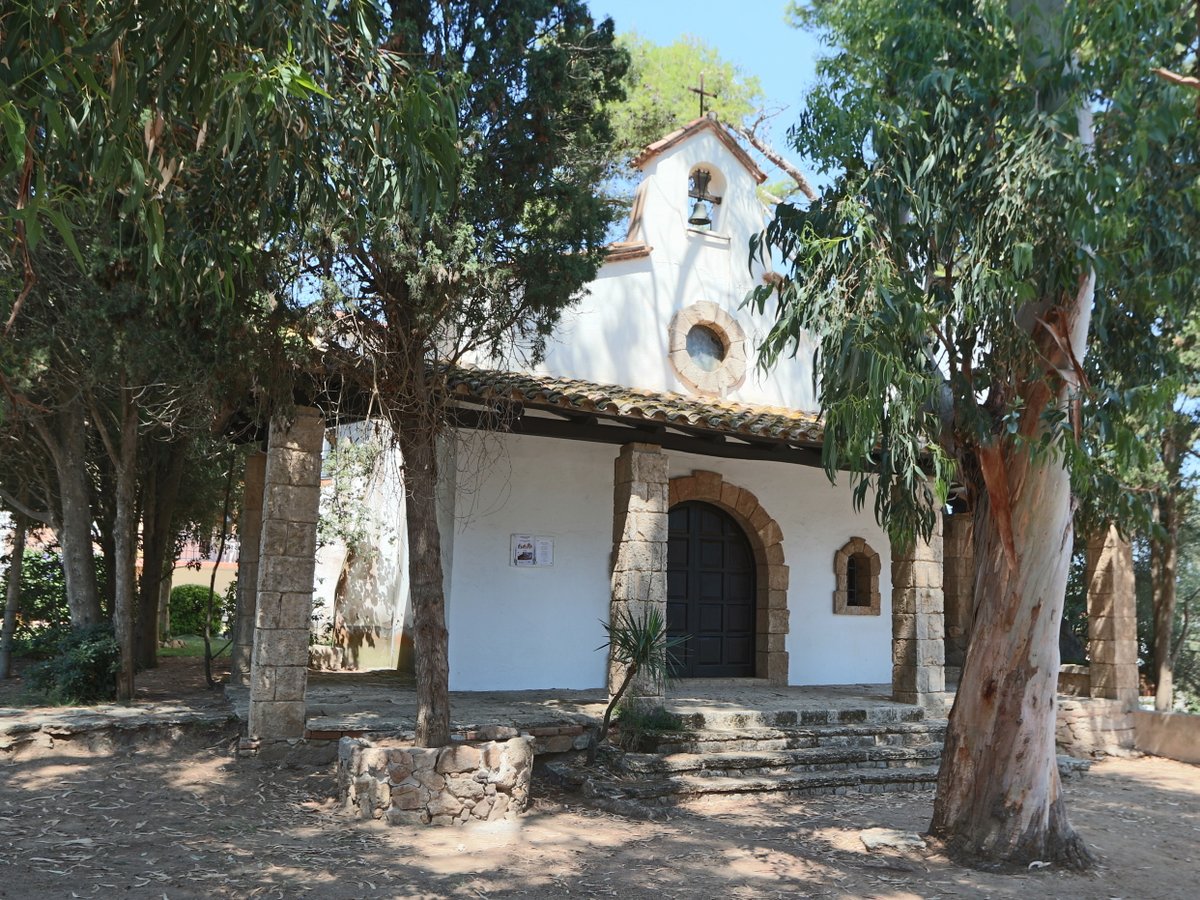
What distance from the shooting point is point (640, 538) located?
8.12 m

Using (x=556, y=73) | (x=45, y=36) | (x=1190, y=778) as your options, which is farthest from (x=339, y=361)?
(x=1190, y=778)

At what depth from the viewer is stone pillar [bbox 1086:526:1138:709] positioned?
10.5 m

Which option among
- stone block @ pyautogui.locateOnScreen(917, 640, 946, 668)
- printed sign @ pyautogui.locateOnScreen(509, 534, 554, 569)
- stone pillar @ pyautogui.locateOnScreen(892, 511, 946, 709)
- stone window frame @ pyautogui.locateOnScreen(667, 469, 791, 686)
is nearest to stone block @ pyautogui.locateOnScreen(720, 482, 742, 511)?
stone window frame @ pyautogui.locateOnScreen(667, 469, 791, 686)

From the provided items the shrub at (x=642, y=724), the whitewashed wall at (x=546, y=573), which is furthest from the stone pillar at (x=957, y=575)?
the shrub at (x=642, y=724)

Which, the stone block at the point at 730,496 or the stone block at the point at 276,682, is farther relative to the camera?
the stone block at the point at 730,496

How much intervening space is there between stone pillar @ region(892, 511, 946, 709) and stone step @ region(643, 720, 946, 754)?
1.24 feet

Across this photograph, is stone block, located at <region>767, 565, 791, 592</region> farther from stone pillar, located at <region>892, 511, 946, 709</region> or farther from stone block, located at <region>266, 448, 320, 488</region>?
stone block, located at <region>266, 448, 320, 488</region>

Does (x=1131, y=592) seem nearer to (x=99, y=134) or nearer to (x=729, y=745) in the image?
(x=729, y=745)

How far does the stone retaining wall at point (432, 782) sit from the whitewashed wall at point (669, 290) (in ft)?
14.9

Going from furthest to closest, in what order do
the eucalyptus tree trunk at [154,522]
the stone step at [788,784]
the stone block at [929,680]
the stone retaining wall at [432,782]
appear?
the eucalyptus tree trunk at [154,522], the stone block at [929,680], the stone step at [788,784], the stone retaining wall at [432,782]

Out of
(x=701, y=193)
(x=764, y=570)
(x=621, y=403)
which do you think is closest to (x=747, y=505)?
(x=764, y=570)

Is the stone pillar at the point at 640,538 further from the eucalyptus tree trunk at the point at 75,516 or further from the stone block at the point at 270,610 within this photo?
the eucalyptus tree trunk at the point at 75,516

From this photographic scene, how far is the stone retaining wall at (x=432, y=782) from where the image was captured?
19.8ft

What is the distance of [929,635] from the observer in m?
9.32
